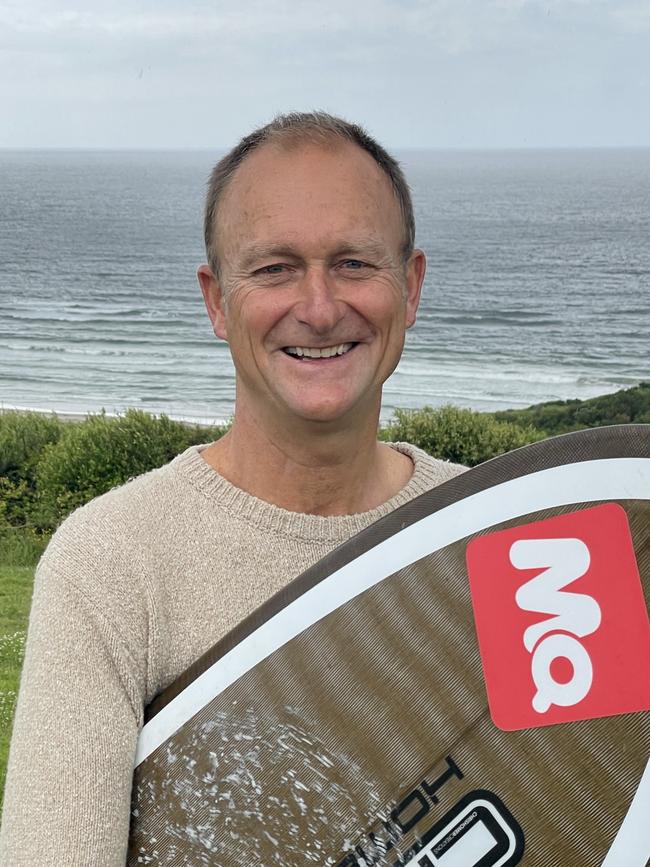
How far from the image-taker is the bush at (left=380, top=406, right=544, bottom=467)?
9.28 metres

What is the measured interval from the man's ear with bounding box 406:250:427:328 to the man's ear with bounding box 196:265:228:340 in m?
0.31

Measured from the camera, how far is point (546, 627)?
1.45m

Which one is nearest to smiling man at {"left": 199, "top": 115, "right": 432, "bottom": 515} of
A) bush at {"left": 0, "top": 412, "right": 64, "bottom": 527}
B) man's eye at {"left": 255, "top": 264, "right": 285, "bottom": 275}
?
man's eye at {"left": 255, "top": 264, "right": 285, "bottom": 275}

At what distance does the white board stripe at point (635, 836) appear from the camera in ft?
4.59

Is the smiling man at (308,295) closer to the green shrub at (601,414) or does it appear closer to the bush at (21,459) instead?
the bush at (21,459)

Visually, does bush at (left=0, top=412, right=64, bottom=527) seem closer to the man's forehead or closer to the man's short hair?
the man's short hair

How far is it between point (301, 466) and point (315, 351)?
22 centimetres

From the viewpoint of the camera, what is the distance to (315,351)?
1.59m

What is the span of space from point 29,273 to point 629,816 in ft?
278

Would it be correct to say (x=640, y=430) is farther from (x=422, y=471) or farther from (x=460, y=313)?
(x=460, y=313)

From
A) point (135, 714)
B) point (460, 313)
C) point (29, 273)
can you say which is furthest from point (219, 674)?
point (29, 273)

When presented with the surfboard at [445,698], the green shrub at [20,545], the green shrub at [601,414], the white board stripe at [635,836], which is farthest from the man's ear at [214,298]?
the green shrub at [601,414]

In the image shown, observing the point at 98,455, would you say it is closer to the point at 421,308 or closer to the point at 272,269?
the point at 272,269

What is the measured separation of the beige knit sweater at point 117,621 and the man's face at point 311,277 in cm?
19
